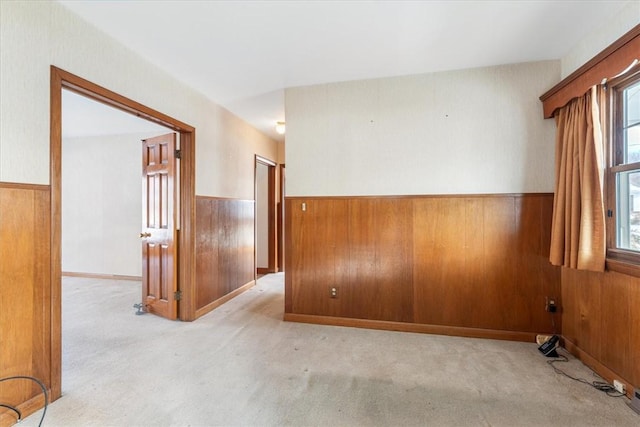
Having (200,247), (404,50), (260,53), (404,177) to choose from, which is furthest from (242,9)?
(200,247)

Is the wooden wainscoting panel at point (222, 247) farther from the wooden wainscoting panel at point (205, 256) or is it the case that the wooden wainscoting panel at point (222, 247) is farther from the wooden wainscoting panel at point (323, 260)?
the wooden wainscoting panel at point (323, 260)

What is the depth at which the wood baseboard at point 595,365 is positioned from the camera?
6.38 ft

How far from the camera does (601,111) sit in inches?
85.1

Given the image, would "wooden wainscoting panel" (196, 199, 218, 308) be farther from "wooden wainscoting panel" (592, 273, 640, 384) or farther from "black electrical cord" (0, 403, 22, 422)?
"wooden wainscoting panel" (592, 273, 640, 384)

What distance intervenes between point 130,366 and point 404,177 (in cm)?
291

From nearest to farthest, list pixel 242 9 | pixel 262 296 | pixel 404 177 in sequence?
pixel 242 9, pixel 404 177, pixel 262 296

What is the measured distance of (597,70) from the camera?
82.2 inches

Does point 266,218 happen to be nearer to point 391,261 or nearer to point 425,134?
point 391,261

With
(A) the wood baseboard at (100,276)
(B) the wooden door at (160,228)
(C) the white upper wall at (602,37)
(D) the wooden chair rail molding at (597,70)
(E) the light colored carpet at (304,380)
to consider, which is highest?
(C) the white upper wall at (602,37)

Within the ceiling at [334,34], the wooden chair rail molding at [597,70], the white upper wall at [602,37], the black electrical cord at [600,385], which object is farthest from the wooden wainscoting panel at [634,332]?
the ceiling at [334,34]

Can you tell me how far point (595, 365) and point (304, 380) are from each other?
2.16m

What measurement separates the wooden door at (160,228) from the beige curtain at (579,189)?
12.1 ft

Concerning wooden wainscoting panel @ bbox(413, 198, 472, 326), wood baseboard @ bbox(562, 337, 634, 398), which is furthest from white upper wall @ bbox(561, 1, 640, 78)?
wood baseboard @ bbox(562, 337, 634, 398)

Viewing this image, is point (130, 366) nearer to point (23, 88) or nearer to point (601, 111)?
point (23, 88)
